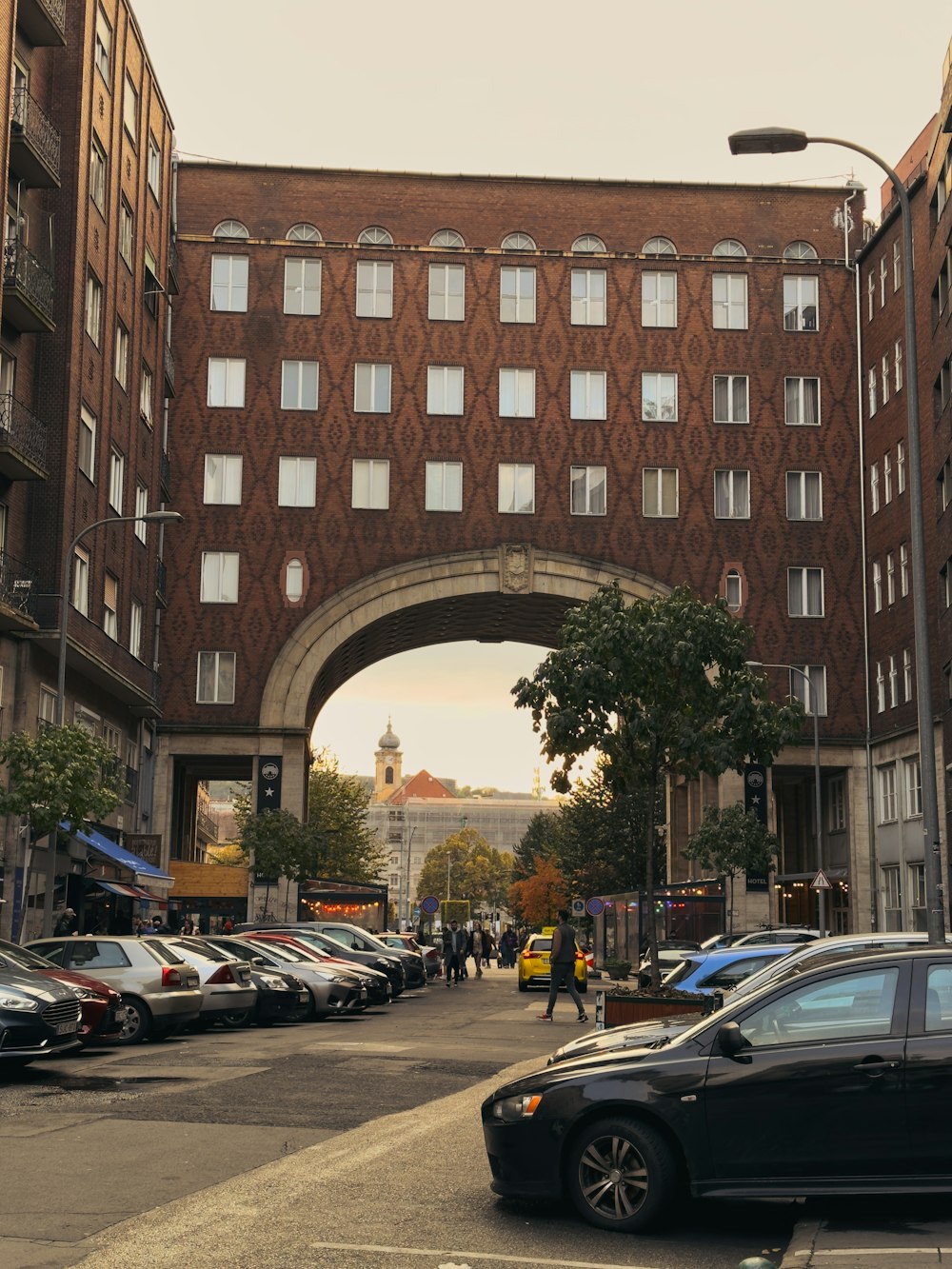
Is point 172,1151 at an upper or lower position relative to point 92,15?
lower

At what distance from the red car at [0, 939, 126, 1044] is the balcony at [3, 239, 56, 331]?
17.1 meters

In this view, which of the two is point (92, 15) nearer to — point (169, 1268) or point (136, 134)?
point (136, 134)

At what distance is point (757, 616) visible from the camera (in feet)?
184

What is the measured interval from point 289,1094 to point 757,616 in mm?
43004

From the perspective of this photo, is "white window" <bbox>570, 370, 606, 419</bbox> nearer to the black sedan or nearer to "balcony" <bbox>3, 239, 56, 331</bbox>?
"balcony" <bbox>3, 239, 56, 331</bbox>

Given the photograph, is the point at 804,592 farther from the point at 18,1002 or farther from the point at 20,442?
the point at 18,1002

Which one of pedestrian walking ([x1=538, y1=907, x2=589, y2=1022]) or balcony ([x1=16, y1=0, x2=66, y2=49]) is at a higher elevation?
balcony ([x1=16, y1=0, x2=66, y2=49])

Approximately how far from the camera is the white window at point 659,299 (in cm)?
5716

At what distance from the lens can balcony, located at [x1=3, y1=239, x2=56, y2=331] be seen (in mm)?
32719

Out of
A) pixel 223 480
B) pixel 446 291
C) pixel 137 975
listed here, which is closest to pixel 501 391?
pixel 446 291

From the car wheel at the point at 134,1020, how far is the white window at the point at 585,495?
36.5 m

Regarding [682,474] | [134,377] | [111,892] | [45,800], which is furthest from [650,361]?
[45,800]

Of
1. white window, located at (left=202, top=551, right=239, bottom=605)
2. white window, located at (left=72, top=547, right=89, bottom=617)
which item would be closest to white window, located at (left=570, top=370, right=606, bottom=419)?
white window, located at (left=202, top=551, right=239, bottom=605)

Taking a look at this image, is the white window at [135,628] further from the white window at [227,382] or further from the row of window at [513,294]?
the row of window at [513,294]
